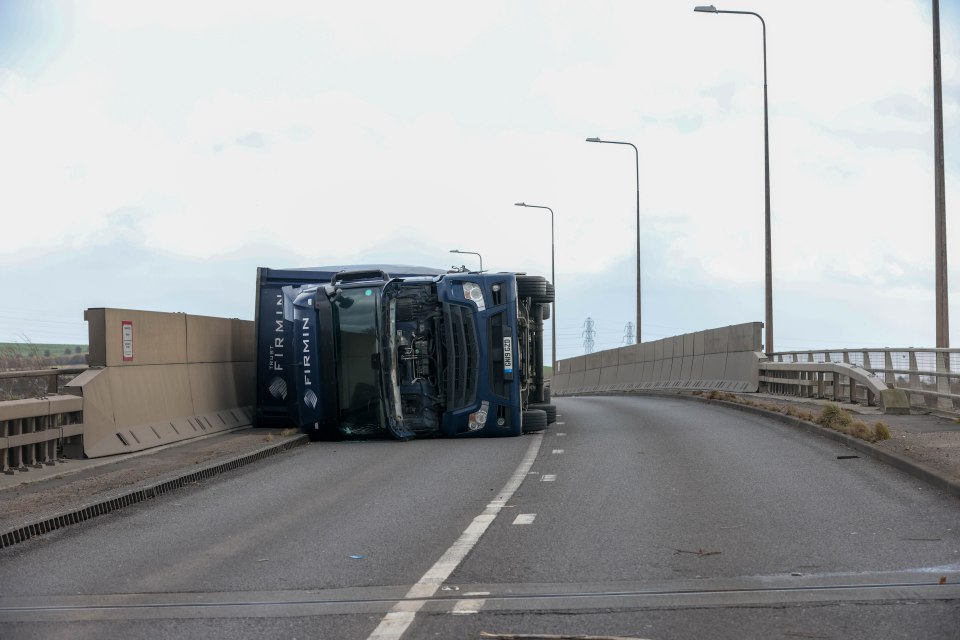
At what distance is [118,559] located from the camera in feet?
27.5

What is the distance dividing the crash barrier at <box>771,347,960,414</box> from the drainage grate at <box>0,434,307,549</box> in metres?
10.6

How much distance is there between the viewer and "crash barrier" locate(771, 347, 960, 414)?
747 inches

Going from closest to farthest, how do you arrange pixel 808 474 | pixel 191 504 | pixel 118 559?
pixel 118 559, pixel 191 504, pixel 808 474

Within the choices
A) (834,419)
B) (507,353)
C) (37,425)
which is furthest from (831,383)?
(37,425)

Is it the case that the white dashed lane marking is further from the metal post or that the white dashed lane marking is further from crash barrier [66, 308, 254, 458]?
the metal post

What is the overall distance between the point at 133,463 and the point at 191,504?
10.7 feet

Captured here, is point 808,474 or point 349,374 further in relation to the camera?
point 349,374

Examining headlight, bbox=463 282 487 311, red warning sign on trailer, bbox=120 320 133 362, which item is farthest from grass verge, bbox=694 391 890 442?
red warning sign on trailer, bbox=120 320 133 362

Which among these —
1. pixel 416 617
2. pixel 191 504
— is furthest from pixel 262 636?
pixel 191 504

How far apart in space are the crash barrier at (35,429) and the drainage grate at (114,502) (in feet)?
5.80

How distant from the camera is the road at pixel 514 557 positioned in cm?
618

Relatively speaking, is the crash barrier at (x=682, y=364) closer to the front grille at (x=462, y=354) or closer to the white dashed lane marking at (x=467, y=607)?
the front grille at (x=462, y=354)

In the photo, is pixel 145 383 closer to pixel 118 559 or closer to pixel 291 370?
pixel 291 370

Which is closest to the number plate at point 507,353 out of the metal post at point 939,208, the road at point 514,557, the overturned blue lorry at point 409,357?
the overturned blue lorry at point 409,357
